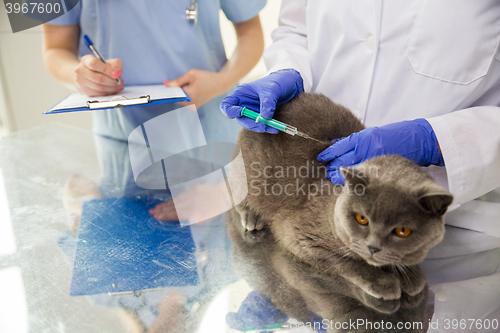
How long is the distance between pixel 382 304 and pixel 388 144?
45 centimetres

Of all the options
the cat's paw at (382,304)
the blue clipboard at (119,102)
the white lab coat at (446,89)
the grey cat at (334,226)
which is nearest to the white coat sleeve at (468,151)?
the white lab coat at (446,89)

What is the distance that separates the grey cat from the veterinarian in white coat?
0.39 ft

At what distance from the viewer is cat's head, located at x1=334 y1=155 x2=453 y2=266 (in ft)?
2.59

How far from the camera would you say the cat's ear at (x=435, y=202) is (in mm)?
737

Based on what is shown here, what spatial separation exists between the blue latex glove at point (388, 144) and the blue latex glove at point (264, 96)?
24 centimetres

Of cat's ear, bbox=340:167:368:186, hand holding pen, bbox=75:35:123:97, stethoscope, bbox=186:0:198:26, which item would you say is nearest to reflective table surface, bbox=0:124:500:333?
cat's ear, bbox=340:167:368:186

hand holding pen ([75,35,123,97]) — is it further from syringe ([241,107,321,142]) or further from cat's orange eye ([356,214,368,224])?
cat's orange eye ([356,214,368,224])

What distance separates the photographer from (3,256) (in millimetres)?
1005

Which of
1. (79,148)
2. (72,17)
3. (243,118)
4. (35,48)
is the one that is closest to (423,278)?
(243,118)

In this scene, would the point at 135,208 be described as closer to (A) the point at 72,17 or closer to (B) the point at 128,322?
(B) the point at 128,322

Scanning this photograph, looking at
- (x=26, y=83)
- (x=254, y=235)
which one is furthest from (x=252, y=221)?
(x=26, y=83)

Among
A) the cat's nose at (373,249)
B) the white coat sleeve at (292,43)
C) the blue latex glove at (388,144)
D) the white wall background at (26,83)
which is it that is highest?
the white coat sleeve at (292,43)

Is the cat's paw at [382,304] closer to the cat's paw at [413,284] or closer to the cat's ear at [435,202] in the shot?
the cat's paw at [413,284]

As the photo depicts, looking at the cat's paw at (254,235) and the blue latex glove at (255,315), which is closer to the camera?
the blue latex glove at (255,315)
